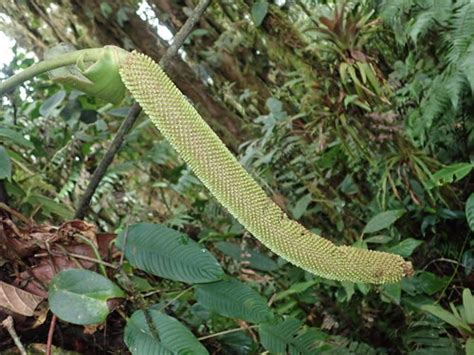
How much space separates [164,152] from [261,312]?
0.96 m

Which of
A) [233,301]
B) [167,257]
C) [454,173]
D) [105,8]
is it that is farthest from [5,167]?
[105,8]

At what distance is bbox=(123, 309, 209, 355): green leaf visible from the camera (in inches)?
28.4

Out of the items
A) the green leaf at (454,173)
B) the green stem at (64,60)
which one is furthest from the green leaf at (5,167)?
the green leaf at (454,173)

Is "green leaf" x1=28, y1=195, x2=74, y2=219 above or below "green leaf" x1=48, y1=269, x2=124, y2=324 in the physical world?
above

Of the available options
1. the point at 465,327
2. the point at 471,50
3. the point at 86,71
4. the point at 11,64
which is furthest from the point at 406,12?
the point at 11,64

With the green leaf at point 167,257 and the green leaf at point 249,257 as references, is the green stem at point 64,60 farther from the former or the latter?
the green leaf at point 249,257

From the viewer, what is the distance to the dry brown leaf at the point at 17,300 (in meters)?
0.73

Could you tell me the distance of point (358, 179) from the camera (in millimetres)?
1486

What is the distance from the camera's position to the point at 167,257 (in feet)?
2.68

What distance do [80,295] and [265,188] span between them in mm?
799

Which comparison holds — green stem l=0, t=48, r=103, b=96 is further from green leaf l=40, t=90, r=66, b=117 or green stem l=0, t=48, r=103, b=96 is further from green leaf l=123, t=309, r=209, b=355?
green leaf l=40, t=90, r=66, b=117

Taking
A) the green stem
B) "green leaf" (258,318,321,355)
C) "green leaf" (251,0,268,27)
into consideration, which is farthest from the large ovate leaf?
"green leaf" (251,0,268,27)

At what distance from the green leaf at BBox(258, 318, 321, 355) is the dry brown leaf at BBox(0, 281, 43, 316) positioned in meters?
0.33

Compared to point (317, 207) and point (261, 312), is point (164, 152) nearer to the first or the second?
point (317, 207)
